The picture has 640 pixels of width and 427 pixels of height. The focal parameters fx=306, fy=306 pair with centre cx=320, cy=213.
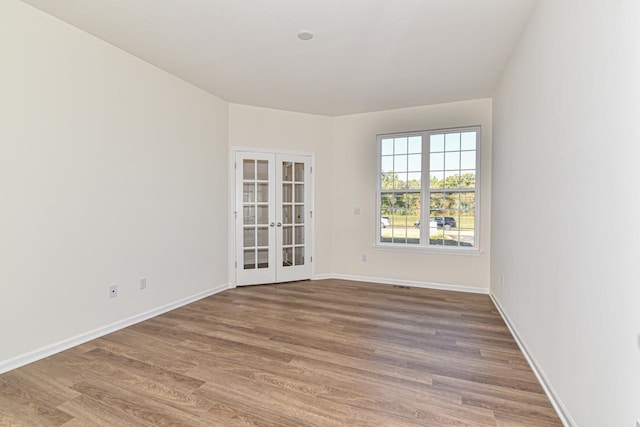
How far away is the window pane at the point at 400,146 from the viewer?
485cm

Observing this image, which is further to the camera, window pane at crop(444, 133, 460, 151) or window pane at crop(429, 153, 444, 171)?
window pane at crop(429, 153, 444, 171)

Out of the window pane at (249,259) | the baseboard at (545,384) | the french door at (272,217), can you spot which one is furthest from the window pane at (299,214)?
the baseboard at (545,384)

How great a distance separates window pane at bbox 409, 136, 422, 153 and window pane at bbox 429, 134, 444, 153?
16 centimetres

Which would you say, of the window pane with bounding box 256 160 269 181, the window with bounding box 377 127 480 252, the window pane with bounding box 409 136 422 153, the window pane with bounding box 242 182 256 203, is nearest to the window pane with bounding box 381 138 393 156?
the window with bounding box 377 127 480 252

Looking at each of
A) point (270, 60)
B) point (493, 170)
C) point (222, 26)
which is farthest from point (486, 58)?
point (222, 26)

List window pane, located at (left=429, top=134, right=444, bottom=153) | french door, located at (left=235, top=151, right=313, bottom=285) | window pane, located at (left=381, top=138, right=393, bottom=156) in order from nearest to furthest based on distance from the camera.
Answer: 1. window pane, located at (left=429, top=134, right=444, bottom=153)
2. french door, located at (left=235, top=151, right=313, bottom=285)
3. window pane, located at (left=381, top=138, right=393, bottom=156)

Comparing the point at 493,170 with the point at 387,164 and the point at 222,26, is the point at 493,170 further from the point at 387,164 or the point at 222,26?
the point at 222,26

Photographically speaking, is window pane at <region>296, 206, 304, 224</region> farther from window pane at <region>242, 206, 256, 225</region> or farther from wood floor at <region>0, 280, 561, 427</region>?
wood floor at <region>0, 280, 561, 427</region>

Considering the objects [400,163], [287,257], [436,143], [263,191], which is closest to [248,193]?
[263,191]

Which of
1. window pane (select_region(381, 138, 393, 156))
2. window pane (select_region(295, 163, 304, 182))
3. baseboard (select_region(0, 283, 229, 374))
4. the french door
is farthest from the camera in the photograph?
window pane (select_region(295, 163, 304, 182))

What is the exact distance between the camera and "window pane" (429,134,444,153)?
4.62m

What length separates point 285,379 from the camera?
218cm

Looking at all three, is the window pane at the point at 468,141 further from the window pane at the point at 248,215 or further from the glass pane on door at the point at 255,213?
the window pane at the point at 248,215

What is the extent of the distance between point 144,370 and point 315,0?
3.06 m
